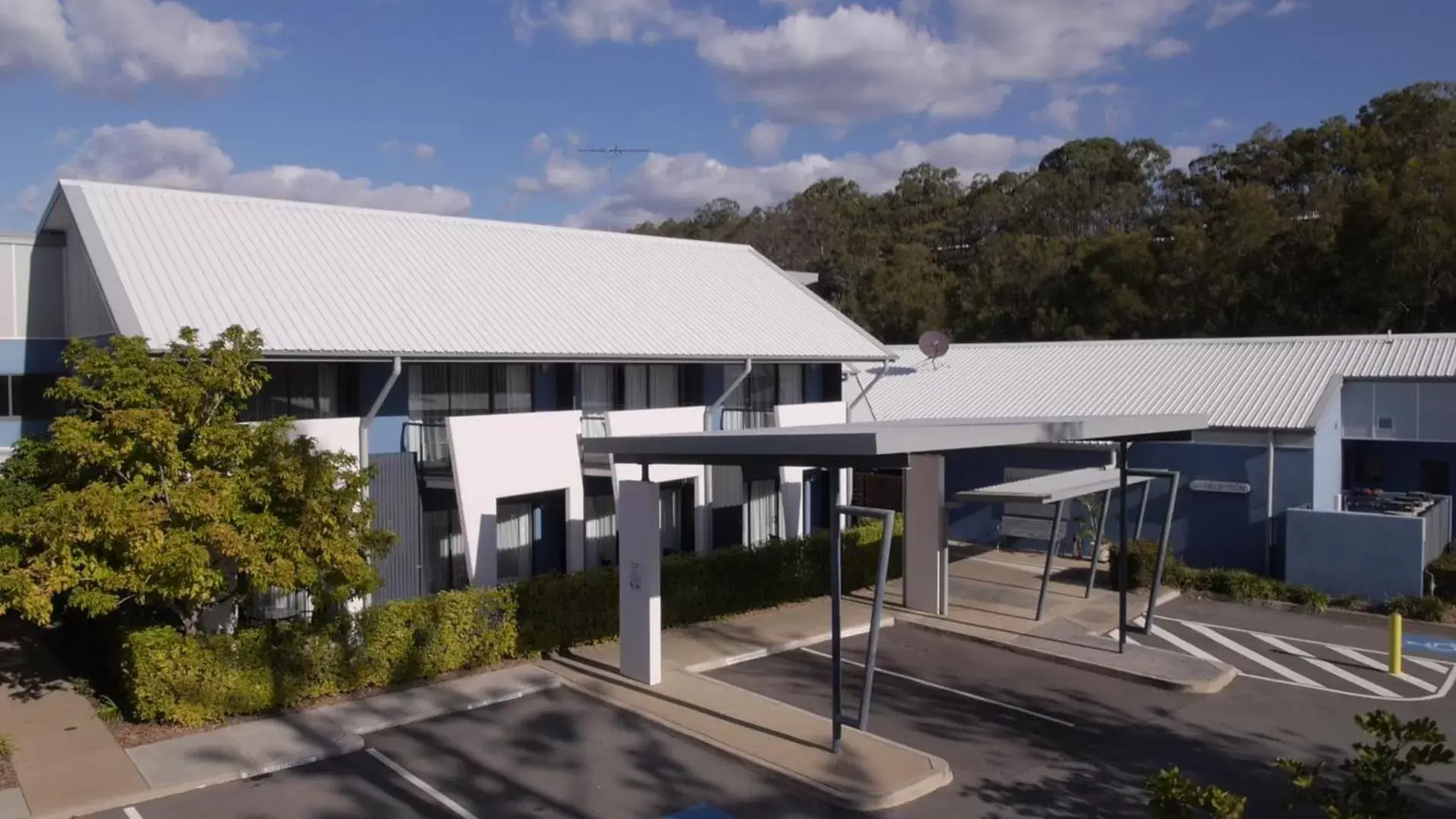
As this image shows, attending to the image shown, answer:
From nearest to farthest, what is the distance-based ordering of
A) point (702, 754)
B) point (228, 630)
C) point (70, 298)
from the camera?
1. point (702, 754)
2. point (228, 630)
3. point (70, 298)

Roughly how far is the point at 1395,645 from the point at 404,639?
521 inches

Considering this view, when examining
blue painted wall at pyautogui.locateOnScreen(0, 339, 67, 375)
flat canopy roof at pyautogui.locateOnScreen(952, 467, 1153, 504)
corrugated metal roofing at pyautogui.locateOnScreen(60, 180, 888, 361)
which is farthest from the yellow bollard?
blue painted wall at pyautogui.locateOnScreen(0, 339, 67, 375)

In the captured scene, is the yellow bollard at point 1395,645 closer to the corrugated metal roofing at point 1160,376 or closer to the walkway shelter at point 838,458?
the walkway shelter at point 838,458

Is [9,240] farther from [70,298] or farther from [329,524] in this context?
[329,524]

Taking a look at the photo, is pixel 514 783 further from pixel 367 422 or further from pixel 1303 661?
pixel 1303 661

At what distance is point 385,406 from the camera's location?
654 inches

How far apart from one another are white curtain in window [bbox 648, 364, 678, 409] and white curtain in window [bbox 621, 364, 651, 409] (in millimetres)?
132

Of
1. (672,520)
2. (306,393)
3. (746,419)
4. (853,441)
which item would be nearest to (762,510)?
(746,419)

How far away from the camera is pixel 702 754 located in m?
11.4

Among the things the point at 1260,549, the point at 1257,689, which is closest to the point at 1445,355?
the point at 1260,549

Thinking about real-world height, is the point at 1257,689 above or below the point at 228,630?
below

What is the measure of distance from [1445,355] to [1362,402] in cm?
244

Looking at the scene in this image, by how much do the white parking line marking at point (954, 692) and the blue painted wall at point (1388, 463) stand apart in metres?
17.0

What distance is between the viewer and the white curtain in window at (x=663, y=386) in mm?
20688
